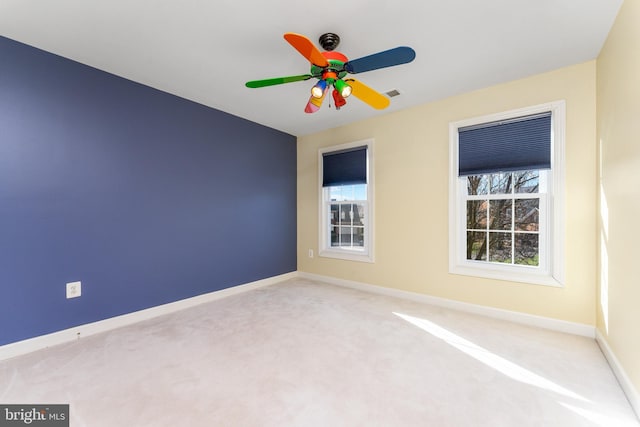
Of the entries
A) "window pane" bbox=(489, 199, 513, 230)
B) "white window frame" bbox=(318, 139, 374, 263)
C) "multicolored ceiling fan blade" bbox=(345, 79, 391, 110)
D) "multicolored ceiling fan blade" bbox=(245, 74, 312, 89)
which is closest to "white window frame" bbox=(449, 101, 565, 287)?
"window pane" bbox=(489, 199, 513, 230)

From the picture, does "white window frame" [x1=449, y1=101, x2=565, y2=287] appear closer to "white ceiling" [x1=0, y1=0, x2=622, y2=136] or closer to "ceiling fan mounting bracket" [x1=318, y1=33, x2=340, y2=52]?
"white ceiling" [x1=0, y1=0, x2=622, y2=136]

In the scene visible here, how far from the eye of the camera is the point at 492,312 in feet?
8.98

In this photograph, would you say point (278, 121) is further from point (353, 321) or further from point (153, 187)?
point (353, 321)

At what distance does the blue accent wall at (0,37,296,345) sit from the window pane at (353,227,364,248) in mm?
1607

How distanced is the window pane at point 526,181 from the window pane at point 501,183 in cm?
5

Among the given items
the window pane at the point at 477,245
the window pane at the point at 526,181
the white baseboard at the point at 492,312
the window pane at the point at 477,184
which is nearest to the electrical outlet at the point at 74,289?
the white baseboard at the point at 492,312

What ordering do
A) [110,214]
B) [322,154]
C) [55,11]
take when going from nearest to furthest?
[55,11] → [110,214] → [322,154]

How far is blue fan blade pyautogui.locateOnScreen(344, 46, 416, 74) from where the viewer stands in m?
1.54

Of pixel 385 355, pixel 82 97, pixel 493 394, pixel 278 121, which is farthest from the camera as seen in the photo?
pixel 278 121

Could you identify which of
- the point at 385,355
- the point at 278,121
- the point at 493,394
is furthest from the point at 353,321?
the point at 278,121

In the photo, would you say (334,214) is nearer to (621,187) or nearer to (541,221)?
(541,221)

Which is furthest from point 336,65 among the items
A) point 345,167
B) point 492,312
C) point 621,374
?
point 492,312

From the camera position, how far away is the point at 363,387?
1.64m

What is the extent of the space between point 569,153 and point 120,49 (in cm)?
408
